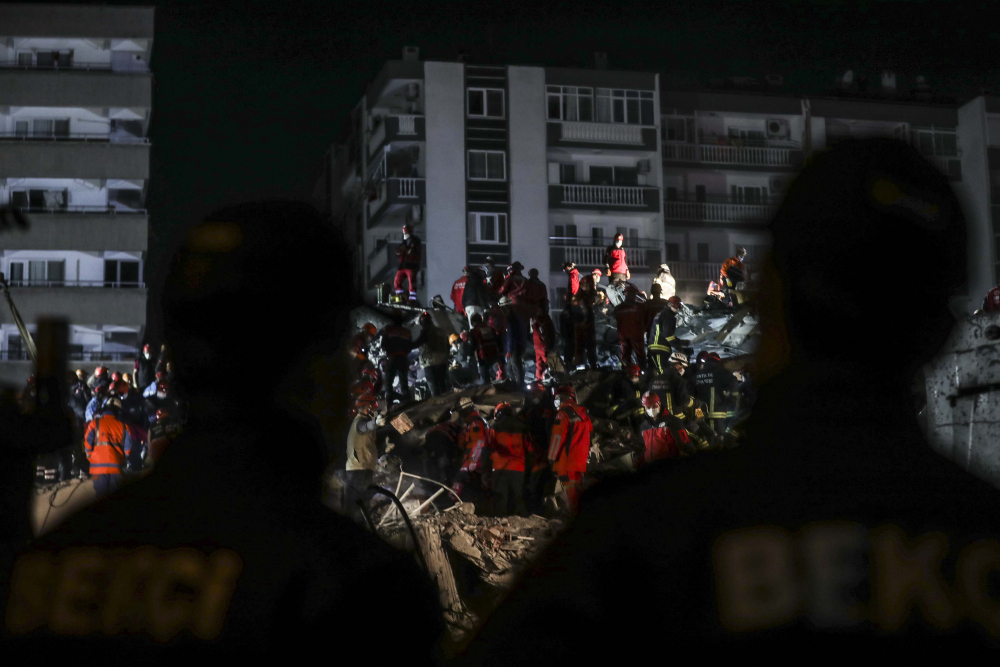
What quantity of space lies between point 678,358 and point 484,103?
2216cm

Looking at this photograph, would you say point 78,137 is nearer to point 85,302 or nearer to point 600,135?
point 85,302

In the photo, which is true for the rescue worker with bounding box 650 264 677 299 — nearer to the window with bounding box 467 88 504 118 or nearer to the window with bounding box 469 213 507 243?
the window with bounding box 469 213 507 243

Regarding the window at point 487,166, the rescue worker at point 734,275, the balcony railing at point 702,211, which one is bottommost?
the rescue worker at point 734,275

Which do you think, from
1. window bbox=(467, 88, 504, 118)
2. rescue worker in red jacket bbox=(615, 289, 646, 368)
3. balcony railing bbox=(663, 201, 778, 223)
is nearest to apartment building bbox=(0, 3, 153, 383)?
window bbox=(467, 88, 504, 118)

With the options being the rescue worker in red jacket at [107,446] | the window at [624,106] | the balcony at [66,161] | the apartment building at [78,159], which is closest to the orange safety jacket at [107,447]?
the rescue worker in red jacket at [107,446]

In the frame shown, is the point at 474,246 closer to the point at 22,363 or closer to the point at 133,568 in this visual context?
the point at 22,363

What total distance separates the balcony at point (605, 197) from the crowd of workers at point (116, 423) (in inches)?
758

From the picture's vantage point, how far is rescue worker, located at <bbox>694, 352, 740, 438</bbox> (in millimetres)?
15516

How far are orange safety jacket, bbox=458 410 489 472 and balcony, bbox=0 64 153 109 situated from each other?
96.2 ft

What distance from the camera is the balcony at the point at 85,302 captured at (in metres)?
39.2

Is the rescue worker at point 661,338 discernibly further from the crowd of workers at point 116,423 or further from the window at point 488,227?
the window at point 488,227

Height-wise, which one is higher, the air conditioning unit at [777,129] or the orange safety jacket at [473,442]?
the air conditioning unit at [777,129]

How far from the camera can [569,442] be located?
13211 millimetres

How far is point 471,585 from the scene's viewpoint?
10438mm
